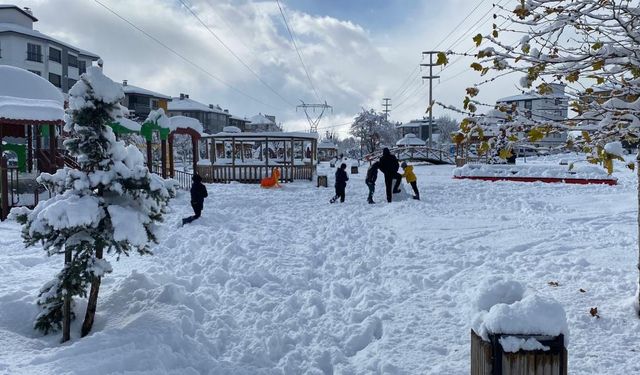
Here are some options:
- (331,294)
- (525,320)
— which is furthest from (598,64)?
(331,294)

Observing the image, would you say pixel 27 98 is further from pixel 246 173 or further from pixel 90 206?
pixel 90 206

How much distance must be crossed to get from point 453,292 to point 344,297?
1.53 m

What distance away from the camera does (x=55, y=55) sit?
48188 mm

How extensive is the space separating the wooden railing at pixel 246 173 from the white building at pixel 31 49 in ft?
83.4

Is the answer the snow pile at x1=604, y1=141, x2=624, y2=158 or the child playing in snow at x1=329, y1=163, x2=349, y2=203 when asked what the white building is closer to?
the child playing in snow at x1=329, y1=163, x2=349, y2=203

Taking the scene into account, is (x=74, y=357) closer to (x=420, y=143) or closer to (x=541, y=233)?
(x=541, y=233)

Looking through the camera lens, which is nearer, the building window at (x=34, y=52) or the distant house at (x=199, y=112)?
the building window at (x=34, y=52)

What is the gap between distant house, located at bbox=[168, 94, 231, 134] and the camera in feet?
268

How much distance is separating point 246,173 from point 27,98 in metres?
13.0

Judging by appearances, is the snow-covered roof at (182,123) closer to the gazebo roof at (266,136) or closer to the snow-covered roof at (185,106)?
the gazebo roof at (266,136)

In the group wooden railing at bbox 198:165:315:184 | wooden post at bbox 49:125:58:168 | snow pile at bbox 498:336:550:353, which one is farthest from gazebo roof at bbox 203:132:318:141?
snow pile at bbox 498:336:550:353

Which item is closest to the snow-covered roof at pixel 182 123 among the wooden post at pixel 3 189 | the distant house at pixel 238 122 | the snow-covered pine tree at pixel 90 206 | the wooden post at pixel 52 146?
the wooden post at pixel 52 146

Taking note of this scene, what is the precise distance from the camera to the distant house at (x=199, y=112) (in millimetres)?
81812

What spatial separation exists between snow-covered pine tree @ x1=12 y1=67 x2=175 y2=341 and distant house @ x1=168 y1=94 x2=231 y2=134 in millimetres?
77986
